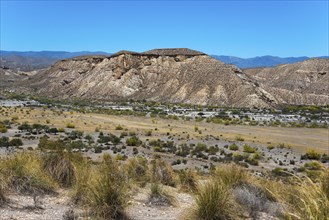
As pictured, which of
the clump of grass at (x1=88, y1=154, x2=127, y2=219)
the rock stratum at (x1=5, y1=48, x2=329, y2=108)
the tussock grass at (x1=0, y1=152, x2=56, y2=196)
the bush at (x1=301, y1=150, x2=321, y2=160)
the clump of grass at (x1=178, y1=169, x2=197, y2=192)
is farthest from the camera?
the rock stratum at (x1=5, y1=48, x2=329, y2=108)

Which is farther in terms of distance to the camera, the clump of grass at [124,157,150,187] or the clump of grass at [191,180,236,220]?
the clump of grass at [124,157,150,187]

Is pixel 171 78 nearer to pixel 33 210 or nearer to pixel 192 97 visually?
pixel 192 97

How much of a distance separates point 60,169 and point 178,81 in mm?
103216

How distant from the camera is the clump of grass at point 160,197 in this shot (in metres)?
10.7

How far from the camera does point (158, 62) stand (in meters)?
124

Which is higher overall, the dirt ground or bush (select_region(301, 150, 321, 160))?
bush (select_region(301, 150, 321, 160))

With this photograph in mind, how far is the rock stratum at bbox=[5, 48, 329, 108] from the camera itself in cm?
10675

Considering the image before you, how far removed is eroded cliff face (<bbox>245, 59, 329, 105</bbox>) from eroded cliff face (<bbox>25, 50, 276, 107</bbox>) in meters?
13.2

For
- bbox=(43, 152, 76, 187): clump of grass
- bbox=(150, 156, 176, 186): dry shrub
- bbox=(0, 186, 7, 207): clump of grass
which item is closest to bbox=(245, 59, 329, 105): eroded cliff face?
bbox=(150, 156, 176, 186): dry shrub

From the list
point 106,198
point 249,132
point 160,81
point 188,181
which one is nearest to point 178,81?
point 160,81

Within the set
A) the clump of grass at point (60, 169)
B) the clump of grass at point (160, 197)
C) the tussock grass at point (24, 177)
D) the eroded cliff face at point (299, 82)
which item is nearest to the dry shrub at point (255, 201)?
the clump of grass at point (160, 197)

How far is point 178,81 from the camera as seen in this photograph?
114188mm

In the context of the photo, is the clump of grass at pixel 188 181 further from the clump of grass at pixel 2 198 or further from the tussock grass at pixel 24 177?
the clump of grass at pixel 2 198

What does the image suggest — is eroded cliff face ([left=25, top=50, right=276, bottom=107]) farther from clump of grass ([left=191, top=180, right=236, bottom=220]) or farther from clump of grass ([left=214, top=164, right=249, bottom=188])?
clump of grass ([left=191, top=180, right=236, bottom=220])
